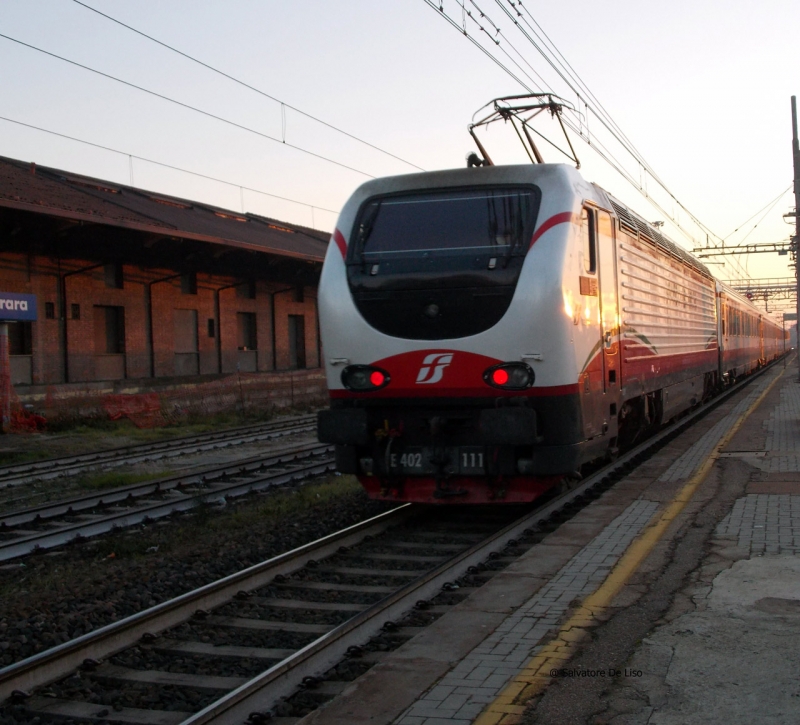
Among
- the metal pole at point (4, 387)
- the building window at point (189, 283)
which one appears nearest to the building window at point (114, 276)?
the building window at point (189, 283)

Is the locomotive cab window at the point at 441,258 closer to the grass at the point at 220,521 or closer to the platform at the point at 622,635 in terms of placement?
the platform at the point at 622,635

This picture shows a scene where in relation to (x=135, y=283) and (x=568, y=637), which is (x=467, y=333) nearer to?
(x=568, y=637)

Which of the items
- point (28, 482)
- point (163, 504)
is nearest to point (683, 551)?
point (163, 504)

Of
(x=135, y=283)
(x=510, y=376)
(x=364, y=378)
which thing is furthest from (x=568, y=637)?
(x=135, y=283)

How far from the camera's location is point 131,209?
26.2m

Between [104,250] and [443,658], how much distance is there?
21.8 metres

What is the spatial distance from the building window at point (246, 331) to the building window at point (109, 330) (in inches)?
226

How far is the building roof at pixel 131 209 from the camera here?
21.7 meters

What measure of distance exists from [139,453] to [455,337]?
9137 mm

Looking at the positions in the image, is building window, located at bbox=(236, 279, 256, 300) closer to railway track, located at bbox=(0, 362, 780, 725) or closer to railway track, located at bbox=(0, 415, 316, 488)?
railway track, located at bbox=(0, 415, 316, 488)

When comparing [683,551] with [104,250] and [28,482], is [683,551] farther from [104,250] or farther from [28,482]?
[104,250]

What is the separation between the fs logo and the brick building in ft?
47.9

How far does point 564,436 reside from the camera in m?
7.79

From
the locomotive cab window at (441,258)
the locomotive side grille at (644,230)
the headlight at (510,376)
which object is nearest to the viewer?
the headlight at (510,376)
